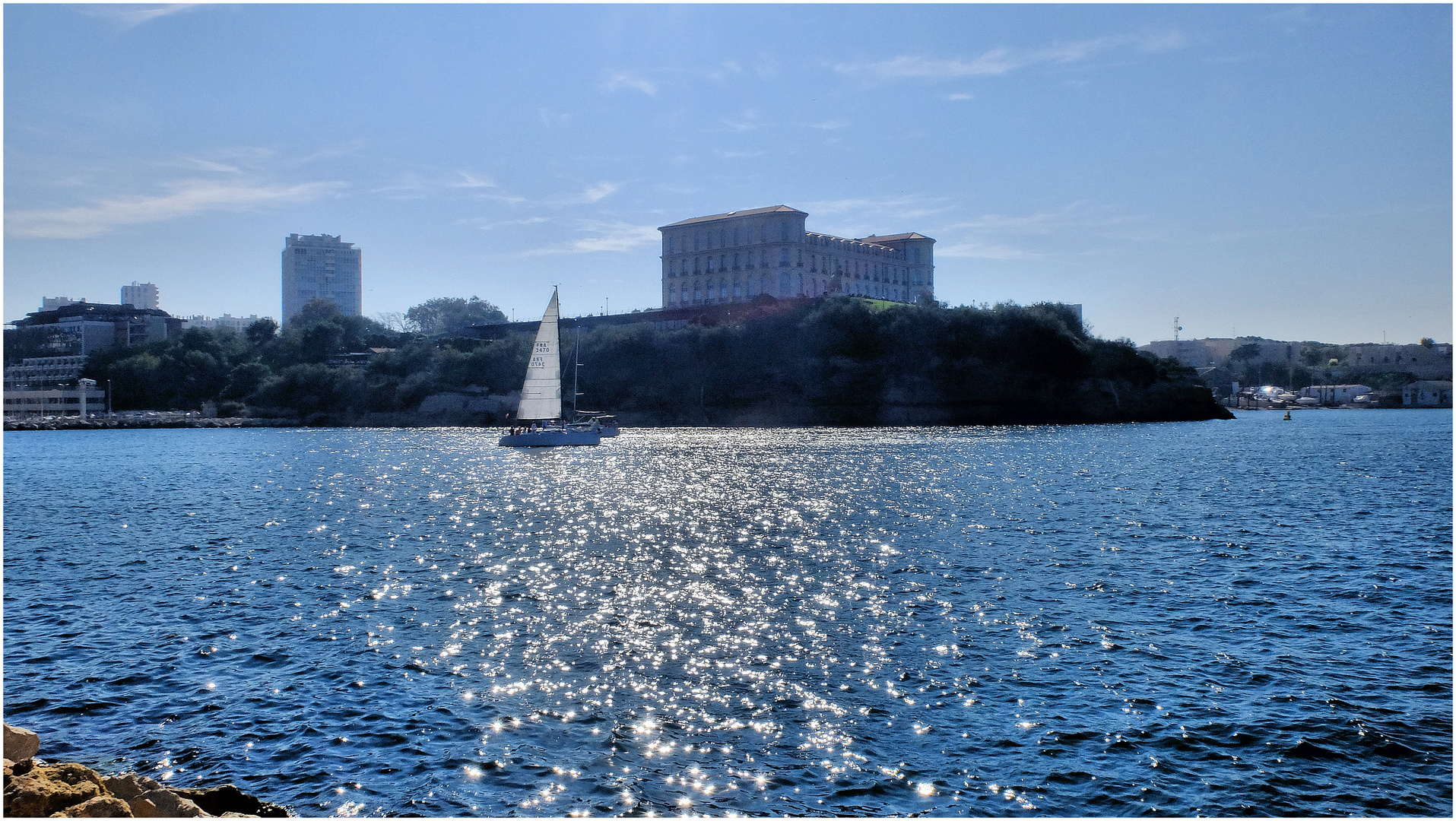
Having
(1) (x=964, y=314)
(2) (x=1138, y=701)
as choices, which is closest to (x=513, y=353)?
(1) (x=964, y=314)

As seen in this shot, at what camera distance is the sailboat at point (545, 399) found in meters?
89.4

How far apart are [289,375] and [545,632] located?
160 metres

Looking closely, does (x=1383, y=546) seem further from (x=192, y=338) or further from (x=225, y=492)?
(x=192, y=338)

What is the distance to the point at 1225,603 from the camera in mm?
25578

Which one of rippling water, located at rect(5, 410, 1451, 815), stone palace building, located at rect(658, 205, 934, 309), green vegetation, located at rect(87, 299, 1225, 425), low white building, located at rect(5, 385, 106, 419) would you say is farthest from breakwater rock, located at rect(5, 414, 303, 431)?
rippling water, located at rect(5, 410, 1451, 815)

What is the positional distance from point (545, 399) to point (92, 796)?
8226 centimetres

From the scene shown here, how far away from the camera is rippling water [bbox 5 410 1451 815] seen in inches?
581

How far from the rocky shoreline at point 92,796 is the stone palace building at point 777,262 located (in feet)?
507

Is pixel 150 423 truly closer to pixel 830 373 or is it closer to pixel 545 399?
pixel 545 399

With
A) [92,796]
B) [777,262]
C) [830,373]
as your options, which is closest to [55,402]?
[777,262]

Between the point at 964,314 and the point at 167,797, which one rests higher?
the point at 964,314

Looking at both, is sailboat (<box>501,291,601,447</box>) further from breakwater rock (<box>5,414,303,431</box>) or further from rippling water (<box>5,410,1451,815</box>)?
breakwater rock (<box>5,414,303,431</box>)

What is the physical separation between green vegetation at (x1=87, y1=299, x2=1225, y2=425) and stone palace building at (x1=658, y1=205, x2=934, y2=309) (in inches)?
781

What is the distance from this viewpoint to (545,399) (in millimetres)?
92750
